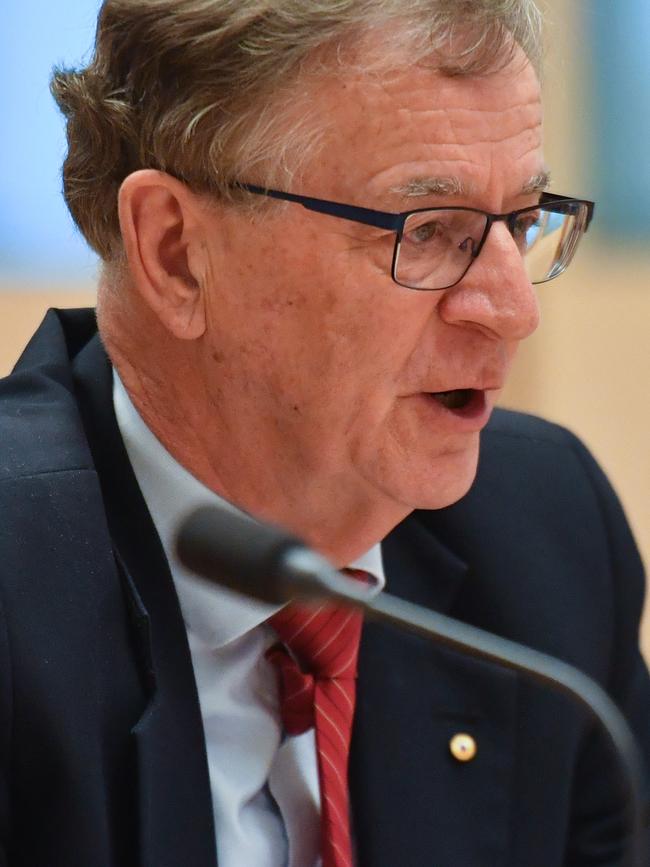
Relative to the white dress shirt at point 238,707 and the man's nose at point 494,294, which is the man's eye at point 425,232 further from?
the white dress shirt at point 238,707

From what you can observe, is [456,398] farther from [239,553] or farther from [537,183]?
[239,553]

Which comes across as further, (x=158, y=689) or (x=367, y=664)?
(x=367, y=664)

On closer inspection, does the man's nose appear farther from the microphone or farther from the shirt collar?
the microphone

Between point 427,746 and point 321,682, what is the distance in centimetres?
15

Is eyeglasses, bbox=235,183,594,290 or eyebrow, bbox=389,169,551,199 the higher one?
eyebrow, bbox=389,169,551,199

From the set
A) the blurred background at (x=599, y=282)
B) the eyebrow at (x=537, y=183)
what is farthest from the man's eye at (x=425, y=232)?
the blurred background at (x=599, y=282)

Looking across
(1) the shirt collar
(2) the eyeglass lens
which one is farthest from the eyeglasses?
(1) the shirt collar

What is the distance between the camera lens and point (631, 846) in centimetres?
90

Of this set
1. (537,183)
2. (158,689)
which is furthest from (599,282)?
(158,689)

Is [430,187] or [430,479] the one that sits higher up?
[430,187]

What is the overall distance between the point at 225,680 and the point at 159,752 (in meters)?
0.15

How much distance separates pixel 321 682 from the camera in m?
1.44

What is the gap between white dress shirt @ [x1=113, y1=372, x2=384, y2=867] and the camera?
4.53ft

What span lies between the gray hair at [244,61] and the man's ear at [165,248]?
0.03 meters
